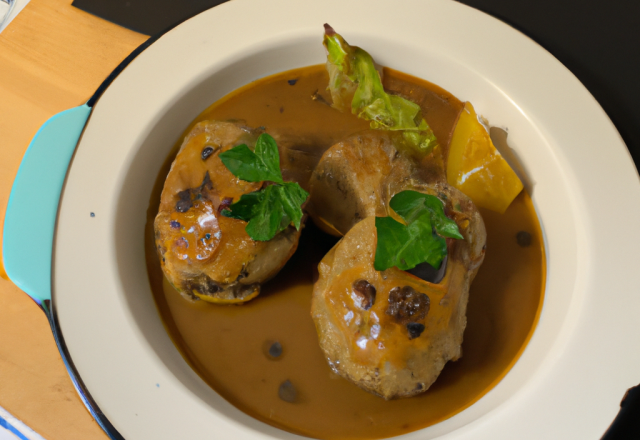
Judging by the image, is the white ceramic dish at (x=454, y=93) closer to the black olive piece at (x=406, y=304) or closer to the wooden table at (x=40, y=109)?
the wooden table at (x=40, y=109)

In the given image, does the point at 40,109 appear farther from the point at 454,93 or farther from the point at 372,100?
the point at 454,93

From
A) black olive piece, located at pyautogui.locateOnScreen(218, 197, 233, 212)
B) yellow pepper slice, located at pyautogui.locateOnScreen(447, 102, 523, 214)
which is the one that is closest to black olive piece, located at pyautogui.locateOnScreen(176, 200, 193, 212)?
black olive piece, located at pyautogui.locateOnScreen(218, 197, 233, 212)

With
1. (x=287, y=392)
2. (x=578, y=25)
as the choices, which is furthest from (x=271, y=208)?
(x=578, y=25)

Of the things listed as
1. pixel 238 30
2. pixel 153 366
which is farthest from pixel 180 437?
pixel 238 30

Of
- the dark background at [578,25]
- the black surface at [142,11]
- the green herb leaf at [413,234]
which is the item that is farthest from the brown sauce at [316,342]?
the black surface at [142,11]

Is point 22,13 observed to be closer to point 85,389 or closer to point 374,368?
point 85,389

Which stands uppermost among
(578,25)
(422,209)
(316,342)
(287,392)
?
(578,25)
